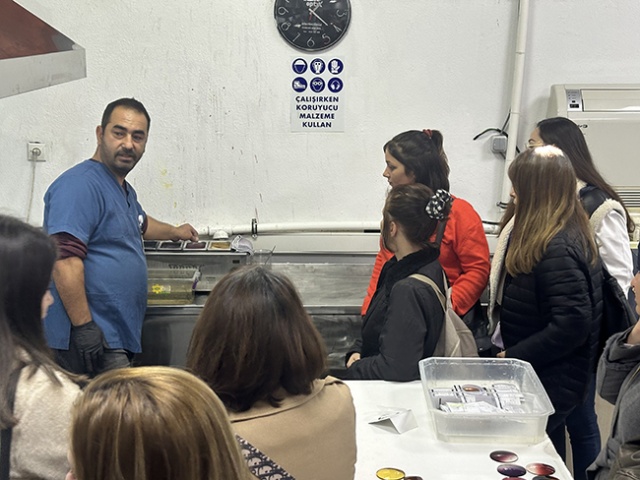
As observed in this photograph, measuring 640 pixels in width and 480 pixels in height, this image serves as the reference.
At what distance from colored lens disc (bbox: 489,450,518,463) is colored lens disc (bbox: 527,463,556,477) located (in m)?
0.04

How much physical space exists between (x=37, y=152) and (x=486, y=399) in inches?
97.9

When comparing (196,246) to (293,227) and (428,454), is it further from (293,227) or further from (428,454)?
(428,454)

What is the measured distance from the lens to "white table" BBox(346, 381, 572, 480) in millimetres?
1567

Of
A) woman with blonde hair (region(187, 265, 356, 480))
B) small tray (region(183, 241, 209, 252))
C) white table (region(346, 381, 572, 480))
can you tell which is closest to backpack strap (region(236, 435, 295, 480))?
woman with blonde hair (region(187, 265, 356, 480))

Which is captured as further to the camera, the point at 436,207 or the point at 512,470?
the point at 436,207

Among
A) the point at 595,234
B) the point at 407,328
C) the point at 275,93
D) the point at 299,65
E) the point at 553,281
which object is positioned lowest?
the point at 407,328

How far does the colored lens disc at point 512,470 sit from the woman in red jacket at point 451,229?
0.76m

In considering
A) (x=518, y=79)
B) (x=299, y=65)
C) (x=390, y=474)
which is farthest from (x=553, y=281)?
(x=299, y=65)

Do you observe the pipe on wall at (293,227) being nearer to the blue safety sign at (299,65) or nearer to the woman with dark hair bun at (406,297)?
the blue safety sign at (299,65)

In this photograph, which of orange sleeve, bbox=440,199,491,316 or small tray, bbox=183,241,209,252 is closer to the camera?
orange sleeve, bbox=440,199,491,316

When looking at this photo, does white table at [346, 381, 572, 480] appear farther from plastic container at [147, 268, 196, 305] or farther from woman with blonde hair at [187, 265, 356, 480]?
plastic container at [147, 268, 196, 305]

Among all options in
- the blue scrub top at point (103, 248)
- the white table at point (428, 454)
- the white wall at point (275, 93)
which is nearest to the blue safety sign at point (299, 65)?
the white wall at point (275, 93)

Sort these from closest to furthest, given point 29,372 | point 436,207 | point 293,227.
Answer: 1. point 29,372
2. point 436,207
3. point 293,227

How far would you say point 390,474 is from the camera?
5.13 feet
